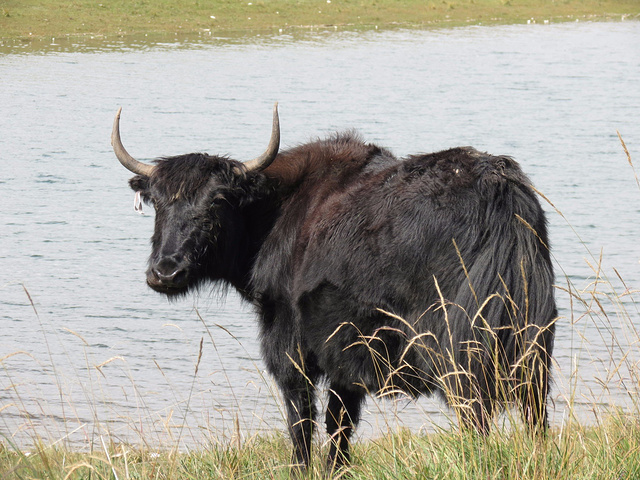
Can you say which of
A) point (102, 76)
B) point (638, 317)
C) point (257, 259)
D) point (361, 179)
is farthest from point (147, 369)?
point (102, 76)

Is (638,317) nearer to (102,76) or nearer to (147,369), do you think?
(147,369)

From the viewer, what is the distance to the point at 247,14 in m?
37.5

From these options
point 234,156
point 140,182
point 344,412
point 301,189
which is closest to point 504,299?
point 344,412

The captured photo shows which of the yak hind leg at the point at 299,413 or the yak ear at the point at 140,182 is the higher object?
the yak ear at the point at 140,182

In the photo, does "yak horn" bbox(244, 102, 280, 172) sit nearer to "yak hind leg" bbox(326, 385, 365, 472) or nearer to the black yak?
the black yak

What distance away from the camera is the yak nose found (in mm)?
4625

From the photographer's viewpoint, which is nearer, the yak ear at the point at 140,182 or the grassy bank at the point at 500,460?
the grassy bank at the point at 500,460

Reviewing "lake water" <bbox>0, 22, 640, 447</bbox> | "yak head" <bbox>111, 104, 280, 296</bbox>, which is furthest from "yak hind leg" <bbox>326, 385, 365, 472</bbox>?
"yak head" <bbox>111, 104, 280, 296</bbox>

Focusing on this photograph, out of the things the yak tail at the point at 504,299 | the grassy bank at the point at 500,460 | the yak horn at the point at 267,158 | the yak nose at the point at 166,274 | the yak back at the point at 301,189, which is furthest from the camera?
the yak horn at the point at 267,158

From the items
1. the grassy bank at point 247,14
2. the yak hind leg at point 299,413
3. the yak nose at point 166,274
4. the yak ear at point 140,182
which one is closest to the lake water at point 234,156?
the yak hind leg at point 299,413

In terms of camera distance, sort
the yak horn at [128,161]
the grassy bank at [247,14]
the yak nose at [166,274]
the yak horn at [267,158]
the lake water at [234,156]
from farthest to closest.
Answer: the grassy bank at [247,14] → the lake water at [234,156] → the yak horn at [128,161] → the yak horn at [267,158] → the yak nose at [166,274]

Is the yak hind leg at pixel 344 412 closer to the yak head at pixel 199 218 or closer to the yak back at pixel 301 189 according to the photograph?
the yak back at pixel 301 189

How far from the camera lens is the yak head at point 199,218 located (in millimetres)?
4715

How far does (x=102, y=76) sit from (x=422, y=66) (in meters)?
10.2
